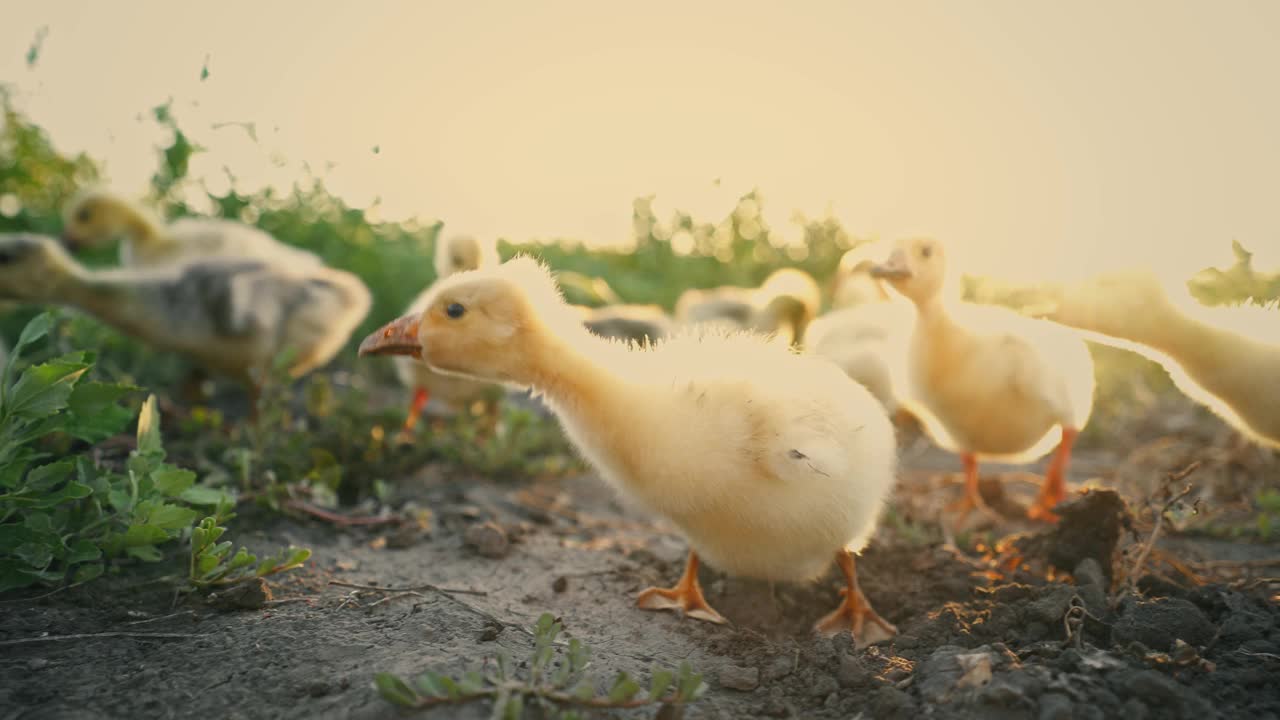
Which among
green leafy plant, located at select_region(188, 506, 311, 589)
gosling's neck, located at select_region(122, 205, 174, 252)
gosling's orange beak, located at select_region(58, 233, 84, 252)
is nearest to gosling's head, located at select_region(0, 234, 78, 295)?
gosling's neck, located at select_region(122, 205, 174, 252)

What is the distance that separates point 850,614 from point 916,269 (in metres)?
2.29

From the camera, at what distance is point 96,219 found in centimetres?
713

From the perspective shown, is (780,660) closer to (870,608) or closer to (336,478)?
(870,608)

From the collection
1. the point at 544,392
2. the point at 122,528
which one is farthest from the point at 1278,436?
the point at 122,528

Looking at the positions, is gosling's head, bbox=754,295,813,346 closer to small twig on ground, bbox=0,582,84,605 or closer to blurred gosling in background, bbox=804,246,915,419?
blurred gosling in background, bbox=804,246,915,419

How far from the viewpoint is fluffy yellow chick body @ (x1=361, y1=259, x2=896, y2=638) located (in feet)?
9.10

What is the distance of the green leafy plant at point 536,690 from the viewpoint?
6.59 feet

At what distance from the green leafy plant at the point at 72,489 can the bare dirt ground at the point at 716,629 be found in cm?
16

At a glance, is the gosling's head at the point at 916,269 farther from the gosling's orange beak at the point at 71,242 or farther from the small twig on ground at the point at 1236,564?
the gosling's orange beak at the point at 71,242

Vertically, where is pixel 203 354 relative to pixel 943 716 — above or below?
below

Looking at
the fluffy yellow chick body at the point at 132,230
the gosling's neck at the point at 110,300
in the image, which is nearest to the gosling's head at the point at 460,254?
the fluffy yellow chick body at the point at 132,230

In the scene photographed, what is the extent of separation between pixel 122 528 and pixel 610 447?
1744 mm

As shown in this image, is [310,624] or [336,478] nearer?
[310,624]

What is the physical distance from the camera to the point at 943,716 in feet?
7.09
